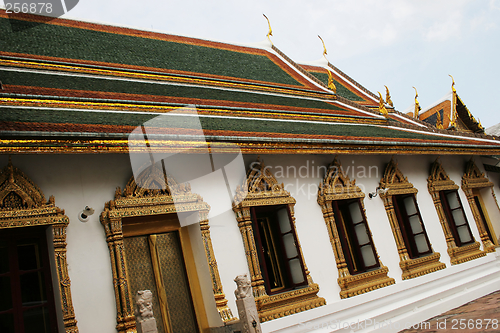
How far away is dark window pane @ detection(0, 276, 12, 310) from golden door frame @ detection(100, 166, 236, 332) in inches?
29.9

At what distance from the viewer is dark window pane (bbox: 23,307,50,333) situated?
123 inches

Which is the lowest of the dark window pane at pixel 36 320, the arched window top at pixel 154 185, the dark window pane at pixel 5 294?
the dark window pane at pixel 36 320

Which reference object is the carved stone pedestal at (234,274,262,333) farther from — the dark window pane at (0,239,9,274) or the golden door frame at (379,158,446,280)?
the golden door frame at (379,158,446,280)

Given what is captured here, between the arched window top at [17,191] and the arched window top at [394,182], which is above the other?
the arched window top at [17,191]

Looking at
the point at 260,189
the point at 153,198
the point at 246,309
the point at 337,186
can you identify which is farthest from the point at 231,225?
the point at 337,186

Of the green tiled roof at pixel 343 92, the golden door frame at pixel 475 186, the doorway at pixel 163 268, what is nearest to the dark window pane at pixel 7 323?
the doorway at pixel 163 268

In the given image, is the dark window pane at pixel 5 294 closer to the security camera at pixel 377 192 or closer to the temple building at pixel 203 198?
the temple building at pixel 203 198

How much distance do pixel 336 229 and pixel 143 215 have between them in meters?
2.44

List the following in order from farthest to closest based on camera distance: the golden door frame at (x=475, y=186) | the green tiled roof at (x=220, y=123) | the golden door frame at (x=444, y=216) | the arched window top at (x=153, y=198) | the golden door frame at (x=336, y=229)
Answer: the golden door frame at (x=475, y=186), the golden door frame at (x=444, y=216), the golden door frame at (x=336, y=229), the arched window top at (x=153, y=198), the green tiled roof at (x=220, y=123)

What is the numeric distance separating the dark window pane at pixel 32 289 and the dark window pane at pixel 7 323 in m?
0.13

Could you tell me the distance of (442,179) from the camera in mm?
6719

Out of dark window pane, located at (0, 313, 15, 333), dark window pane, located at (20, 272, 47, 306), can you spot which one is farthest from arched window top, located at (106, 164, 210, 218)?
dark window pane, located at (0, 313, 15, 333)

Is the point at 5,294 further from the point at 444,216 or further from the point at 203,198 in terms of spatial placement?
the point at 444,216

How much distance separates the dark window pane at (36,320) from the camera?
3.13 meters
